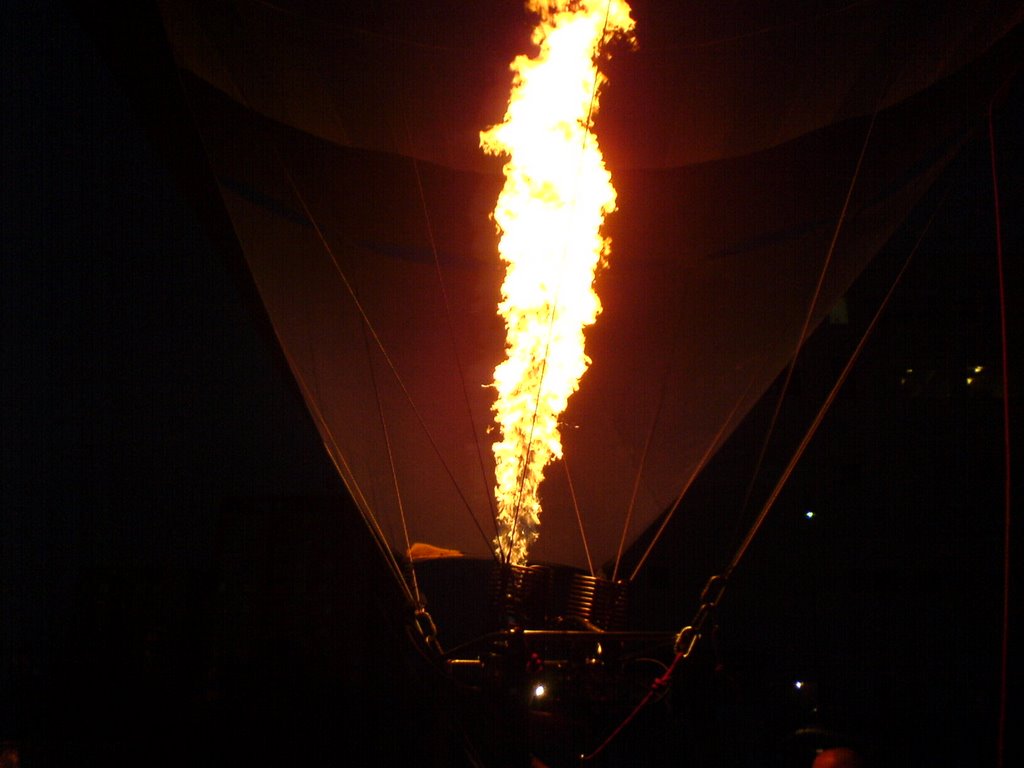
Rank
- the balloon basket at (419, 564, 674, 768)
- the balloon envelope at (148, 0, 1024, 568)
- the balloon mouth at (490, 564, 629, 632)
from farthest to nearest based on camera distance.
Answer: the balloon envelope at (148, 0, 1024, 568)
the balloon mouth at (490, 564, 629, 632)
the balloon basket at (419, 564, 674, 768)

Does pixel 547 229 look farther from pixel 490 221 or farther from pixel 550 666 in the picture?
pixel 550 666

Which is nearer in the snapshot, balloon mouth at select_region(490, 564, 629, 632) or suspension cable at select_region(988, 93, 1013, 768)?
suspension cable at select_region(988, 93, 1013, 768)

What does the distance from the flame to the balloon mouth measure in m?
0.67

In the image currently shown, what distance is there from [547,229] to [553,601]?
5.08 feet

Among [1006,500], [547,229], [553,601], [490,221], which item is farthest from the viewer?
[490,221]

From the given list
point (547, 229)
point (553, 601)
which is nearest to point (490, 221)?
point (547, 229)

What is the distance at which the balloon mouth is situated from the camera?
256 cm

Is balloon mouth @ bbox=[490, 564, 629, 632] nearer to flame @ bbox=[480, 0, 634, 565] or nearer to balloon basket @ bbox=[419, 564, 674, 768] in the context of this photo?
balloon basket @ bbox=[419, 564, 674, 768]

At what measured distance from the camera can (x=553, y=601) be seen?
2.63 metres

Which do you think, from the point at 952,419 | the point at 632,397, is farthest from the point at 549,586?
the point at 952,419

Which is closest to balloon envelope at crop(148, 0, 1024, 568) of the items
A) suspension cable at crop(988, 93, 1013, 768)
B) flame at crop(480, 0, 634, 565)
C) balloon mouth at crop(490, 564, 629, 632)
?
flame at crop(480, 0, 634, 565)

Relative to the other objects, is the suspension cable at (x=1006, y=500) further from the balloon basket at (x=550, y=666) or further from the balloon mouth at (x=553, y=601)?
the balloon mouth at (x=553, y=601)

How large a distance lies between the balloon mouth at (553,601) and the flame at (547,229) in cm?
67

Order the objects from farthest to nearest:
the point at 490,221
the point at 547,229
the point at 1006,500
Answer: the point at 490,221 → the point at 547,229 → the point at 1006,500
